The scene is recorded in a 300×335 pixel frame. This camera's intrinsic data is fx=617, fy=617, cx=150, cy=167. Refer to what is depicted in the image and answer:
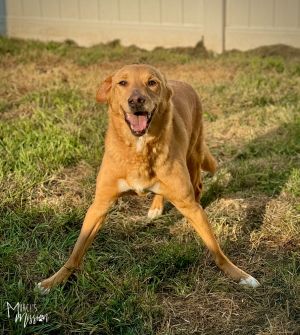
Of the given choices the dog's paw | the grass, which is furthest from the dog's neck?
the dog's paw

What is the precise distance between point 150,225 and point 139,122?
97cm

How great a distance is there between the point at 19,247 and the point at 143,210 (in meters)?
0.94

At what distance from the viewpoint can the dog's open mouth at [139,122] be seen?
301 centimetres

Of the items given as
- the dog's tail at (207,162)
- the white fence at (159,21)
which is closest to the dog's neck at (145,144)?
the dog's tail at (207,162)

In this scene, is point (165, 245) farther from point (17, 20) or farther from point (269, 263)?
point (17, 20)

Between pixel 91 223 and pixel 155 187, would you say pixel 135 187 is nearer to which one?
pixel 155 187

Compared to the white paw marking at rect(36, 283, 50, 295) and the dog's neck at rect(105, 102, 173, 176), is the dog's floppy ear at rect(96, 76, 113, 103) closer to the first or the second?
the dog's neck at rect(105, 102, 173, 176)

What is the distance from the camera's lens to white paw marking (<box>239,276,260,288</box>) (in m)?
3.14

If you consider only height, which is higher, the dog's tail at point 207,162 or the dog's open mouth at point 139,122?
the dog's open mouth at point 139,122

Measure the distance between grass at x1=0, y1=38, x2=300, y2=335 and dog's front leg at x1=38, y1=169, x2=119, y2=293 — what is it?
0.07 metres

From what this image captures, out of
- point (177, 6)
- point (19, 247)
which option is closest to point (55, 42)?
point (177, 6)

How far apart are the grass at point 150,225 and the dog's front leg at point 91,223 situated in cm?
7

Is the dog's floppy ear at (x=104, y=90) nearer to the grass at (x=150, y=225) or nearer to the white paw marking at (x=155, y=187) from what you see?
the white paw marking at (x=155, y=187)

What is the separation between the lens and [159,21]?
8.52 m
